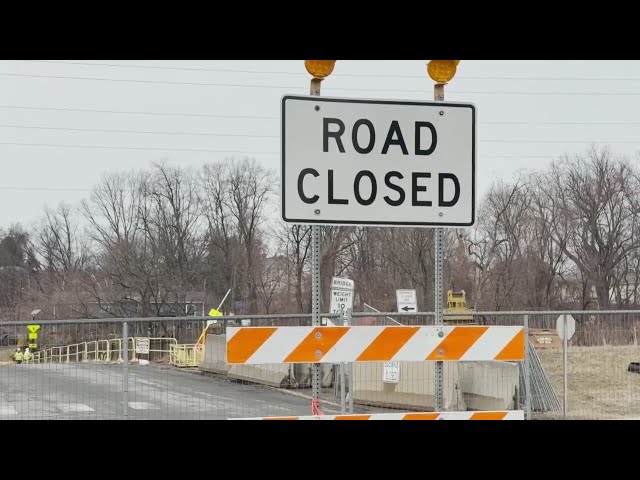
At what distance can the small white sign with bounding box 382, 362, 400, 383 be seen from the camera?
604 inches

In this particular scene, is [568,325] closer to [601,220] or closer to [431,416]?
[431,416]

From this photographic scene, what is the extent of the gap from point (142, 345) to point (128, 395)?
2.59ft

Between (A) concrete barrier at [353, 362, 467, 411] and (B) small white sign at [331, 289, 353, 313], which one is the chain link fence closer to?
(A) concrete barrier at [353, 362, 467, 411]

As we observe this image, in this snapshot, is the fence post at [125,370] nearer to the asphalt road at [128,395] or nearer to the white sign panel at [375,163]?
the asphalt road at [128,395]

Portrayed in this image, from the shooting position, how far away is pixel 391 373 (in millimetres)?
15562

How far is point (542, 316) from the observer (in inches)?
567

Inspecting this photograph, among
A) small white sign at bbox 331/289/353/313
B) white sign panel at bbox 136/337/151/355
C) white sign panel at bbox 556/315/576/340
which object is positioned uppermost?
small white sign at bbox 331/289/353/313

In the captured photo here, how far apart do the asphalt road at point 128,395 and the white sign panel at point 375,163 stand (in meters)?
6.94

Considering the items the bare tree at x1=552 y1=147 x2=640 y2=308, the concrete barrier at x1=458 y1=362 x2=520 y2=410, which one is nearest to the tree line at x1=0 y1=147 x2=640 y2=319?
the bare tree at x1=552 y1=147 x2=640 y2=308

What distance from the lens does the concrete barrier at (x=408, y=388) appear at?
15094 mm

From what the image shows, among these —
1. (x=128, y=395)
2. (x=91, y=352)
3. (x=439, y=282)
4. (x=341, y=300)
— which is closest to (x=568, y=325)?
(x=341, y=300)

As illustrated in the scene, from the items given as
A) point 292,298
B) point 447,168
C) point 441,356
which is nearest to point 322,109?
point 447,168

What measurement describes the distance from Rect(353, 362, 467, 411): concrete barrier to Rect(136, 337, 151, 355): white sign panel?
425 cm
